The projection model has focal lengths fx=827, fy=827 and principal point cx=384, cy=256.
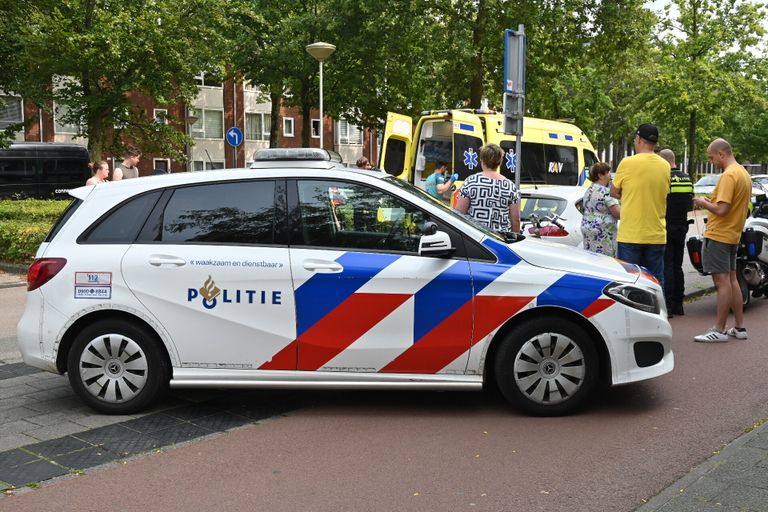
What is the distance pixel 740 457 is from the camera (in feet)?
14.3

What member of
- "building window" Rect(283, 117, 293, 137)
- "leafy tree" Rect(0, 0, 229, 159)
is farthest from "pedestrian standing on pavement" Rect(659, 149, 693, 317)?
"building window" Rect(283, 117, 293, 137)

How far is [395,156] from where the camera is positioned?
1817 cm

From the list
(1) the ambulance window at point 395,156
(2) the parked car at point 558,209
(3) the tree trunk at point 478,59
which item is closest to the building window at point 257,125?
(3) the tree trunk at point 478,59

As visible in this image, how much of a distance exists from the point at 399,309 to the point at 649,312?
164cm

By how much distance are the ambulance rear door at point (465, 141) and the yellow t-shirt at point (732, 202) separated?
1003cm

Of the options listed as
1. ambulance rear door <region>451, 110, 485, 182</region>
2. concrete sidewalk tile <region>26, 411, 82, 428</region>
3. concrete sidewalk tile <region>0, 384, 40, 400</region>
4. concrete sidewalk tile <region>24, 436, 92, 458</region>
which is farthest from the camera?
ambulance rear door <region>451, 110, 485, 182</region>

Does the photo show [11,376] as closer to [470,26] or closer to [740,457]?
[740,457]

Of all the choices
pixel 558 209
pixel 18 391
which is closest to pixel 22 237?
pixel 18 391

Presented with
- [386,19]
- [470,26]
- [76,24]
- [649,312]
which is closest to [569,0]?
[470,26]

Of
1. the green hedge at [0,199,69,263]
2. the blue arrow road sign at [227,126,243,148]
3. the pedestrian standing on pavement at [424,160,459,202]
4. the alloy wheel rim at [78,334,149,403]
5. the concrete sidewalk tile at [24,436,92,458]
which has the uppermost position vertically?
the blue arrow road sign at [227,126,243,148]

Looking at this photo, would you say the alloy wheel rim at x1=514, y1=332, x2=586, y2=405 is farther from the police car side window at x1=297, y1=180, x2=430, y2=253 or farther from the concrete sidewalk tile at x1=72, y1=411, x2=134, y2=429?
the concrete sidewalk tile at x1=72, y1=411, x2=134, y2=429

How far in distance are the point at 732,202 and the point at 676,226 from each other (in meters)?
1.60

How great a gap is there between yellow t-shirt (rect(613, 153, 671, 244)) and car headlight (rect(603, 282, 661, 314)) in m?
2.36

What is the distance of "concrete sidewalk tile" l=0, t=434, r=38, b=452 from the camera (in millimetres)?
4820
